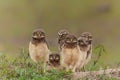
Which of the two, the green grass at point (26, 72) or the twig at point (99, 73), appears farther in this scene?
the twig at point (99, 73)

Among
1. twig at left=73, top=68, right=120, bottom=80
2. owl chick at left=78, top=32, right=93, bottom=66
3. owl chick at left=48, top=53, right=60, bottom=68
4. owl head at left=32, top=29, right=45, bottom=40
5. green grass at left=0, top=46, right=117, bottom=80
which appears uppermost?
owl head at left=32, top=29, right=45, bottom=40

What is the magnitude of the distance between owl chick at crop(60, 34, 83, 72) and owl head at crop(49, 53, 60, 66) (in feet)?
0.29

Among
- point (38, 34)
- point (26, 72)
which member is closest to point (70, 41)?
point (38, 34)

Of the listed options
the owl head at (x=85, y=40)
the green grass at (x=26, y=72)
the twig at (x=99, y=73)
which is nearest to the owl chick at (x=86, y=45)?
the owl head at (x=85, y=40)

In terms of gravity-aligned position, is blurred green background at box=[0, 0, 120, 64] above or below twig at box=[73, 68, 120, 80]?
above

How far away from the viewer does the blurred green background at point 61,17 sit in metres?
28.8

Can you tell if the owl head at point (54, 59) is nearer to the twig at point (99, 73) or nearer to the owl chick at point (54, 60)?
the owl chick at point (54, 60)

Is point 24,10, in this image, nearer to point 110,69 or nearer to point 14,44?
point 14,44

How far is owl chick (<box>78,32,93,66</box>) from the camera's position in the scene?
17094mm

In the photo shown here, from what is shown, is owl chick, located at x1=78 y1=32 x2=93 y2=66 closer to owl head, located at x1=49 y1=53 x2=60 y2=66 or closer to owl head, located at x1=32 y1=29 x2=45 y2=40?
owl head, located at x1=49 y1=53 x2=60 y2=66

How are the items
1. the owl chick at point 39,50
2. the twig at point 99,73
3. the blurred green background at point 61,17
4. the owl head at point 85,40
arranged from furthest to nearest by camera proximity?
the blurred green background at point 61,17, the owl head at point 85,40, the owl chick at point 39,50, the twig at point 99,73

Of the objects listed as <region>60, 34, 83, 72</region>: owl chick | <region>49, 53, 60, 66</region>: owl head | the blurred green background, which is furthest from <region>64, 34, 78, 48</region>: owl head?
the blurred green background

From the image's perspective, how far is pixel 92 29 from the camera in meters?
Result: 29.6

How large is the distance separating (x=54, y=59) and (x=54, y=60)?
0.12ft
